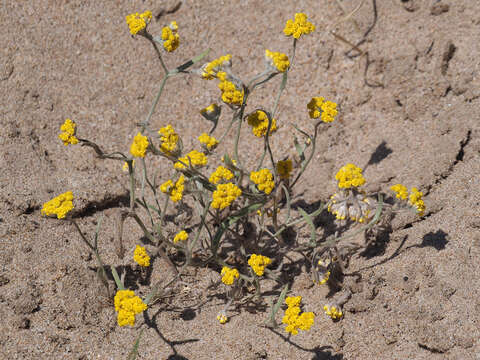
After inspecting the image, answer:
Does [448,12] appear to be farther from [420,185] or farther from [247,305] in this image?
[247,305]

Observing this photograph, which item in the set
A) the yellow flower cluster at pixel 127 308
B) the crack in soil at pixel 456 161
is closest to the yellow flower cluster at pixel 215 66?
the yellow flower cluster at pixel 127 308

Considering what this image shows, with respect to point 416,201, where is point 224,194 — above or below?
above

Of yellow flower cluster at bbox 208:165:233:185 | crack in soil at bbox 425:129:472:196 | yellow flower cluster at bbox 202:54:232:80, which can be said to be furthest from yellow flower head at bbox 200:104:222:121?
crack in soil at bbox 425:129:472:196

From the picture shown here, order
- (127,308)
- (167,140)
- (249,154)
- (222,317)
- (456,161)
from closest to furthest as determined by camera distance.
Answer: (127,308) → (167,140) → (222,317) → (456,161) → (249,154)

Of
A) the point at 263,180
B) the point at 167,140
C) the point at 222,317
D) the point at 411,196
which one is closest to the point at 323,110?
the point at 263,180

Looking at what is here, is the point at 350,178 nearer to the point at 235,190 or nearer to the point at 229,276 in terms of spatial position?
the point at 235,190

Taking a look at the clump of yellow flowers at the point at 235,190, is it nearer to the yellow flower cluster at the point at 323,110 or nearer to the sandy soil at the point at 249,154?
the yellow flower cluster at the point at 323,110
